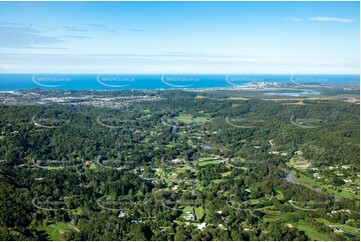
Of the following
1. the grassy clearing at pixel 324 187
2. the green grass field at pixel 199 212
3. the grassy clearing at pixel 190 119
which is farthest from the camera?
the grassy clearing at pixel 190 119

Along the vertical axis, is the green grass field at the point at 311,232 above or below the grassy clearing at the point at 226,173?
below

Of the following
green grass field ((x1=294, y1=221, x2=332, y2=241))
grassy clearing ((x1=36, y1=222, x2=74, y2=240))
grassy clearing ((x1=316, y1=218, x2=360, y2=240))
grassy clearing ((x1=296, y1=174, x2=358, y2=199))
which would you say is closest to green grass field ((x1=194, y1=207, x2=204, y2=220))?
green grass field ((x1=294, y1=221, x2=332, y2=241))

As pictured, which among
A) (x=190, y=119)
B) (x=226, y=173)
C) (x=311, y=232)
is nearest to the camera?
(x=311, y=232)

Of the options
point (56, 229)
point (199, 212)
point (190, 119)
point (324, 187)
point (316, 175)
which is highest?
point (190, 119)

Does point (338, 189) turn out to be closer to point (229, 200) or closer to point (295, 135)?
point (229, 200)

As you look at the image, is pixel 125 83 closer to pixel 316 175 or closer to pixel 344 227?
pixel 316 175

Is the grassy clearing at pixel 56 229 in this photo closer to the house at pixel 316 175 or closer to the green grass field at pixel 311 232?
the green grass field at pixel 311 232

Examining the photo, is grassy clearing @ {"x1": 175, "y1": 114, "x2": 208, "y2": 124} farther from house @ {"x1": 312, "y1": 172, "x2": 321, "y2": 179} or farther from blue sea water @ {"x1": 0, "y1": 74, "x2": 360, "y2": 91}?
→ blue sea water @ {"x1": 0, "y1": 74, "x2": 360, "y2": 91}

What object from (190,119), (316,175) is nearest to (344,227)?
(316,175)

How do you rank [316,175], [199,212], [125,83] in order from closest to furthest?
[199,212] → [316,175] → [125,83]

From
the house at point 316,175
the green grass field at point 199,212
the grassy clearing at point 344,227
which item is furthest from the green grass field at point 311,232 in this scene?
the house at point 316,175

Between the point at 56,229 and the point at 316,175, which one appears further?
the point at 316,175
